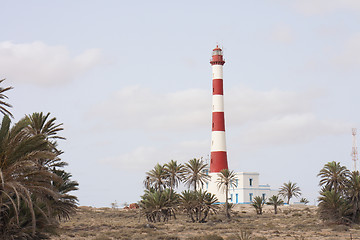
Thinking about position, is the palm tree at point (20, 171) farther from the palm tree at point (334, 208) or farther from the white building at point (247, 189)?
the white building at point (247, 189)

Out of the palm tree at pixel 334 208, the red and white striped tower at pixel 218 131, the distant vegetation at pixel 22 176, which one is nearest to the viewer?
the distant vegetation at pixel 22 176

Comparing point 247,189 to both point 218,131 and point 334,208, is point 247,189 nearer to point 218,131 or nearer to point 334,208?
point 218,131

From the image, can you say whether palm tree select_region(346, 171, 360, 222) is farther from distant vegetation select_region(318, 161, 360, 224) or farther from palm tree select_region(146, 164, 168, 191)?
palm tree select_region(146, 164, 168, 191)

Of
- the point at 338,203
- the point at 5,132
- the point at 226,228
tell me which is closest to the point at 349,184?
the point at 338,203

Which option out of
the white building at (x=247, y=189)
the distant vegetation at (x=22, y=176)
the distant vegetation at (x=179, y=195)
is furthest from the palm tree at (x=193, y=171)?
the distant vegetation at (x=22, y=176)

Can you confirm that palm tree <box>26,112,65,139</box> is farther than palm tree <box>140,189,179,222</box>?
No

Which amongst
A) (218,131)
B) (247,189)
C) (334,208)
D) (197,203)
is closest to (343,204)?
(334,208)

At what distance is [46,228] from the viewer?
2455 centimetres

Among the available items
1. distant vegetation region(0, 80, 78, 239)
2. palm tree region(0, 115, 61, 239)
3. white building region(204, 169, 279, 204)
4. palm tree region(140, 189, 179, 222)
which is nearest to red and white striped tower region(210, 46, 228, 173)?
white building region(204, 169, 279, 204)

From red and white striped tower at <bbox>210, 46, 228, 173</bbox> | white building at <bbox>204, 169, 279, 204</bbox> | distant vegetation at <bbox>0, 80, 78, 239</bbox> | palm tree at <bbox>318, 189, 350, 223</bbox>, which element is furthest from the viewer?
white building at <bbox>204, 169, 279, 204</bbox>

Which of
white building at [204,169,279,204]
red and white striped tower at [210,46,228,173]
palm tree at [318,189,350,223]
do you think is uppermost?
red and white striped tower at [210,46,228,173]

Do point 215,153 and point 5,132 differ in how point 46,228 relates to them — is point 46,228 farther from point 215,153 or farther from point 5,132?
point 215,153

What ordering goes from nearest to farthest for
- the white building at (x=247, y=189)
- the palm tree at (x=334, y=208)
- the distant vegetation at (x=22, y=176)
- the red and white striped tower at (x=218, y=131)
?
1. the distant vegetation at (x=22, y=176)
2. the palm tree at (x=334, y=208)
3. the red and white striped tower at (x=218, y=131)
4. the white building at (x=247, y=189)

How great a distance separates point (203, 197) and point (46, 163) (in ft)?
89.4
